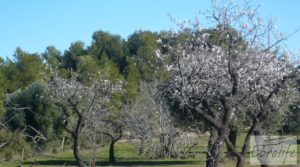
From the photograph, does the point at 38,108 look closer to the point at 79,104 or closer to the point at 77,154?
the point at 79,104

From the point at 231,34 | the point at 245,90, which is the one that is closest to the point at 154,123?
the point at 245,90

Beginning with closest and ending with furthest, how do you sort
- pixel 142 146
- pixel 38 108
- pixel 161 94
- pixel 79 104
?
pixel 79 104 → pixel 161 94 → pixel 142 146 → pixel 38 108

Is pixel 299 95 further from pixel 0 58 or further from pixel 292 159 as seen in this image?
pixel 0 58

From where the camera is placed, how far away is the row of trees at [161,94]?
35.6 ft

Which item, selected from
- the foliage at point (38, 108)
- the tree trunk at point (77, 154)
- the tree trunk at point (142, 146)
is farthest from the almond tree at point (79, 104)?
the foliage at point (38, 108)

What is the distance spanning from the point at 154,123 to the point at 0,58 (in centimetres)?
2653

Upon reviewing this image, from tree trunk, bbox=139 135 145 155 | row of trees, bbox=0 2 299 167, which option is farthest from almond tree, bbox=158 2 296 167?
tree trunk, bbox=139 135 145 155

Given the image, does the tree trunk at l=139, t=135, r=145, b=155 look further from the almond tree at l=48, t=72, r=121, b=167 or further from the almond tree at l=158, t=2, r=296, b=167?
the almond tree at l=158, t=2, r=296, b=167

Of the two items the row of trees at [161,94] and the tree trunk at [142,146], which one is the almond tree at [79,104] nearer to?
the row of trees at [161,94]

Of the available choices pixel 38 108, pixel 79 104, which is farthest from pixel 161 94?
pixel 38 108

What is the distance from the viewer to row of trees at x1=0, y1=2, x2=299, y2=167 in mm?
10859

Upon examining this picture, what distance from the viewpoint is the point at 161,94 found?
1105 inches

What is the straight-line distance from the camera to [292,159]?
2412 centimetres

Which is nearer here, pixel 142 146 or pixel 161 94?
pixel 161 94
